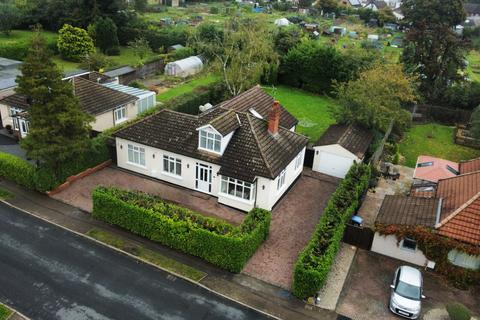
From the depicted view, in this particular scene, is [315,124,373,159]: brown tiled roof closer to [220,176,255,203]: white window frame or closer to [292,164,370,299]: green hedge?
[292,164,370,299]: green hedge

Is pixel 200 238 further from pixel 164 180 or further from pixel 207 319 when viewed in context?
pixel 164 180

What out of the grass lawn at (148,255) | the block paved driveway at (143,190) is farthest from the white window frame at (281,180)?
the grass lawn at (148,255)

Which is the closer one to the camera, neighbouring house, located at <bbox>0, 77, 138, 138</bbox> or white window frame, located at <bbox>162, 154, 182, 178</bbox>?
white window frame, located at <bbox>162, 154, 182, 178</bbox>

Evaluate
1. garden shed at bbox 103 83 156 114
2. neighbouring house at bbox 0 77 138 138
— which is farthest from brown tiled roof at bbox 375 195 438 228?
garden shed at bbox 103 83 156 114

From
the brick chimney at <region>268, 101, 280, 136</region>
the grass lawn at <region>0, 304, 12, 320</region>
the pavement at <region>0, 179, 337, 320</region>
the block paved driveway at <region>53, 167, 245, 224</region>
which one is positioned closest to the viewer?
the grass lawn at <region>0, 304, 12, 320</region>

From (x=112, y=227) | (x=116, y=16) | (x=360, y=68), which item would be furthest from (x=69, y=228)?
(x=116, y=16)
